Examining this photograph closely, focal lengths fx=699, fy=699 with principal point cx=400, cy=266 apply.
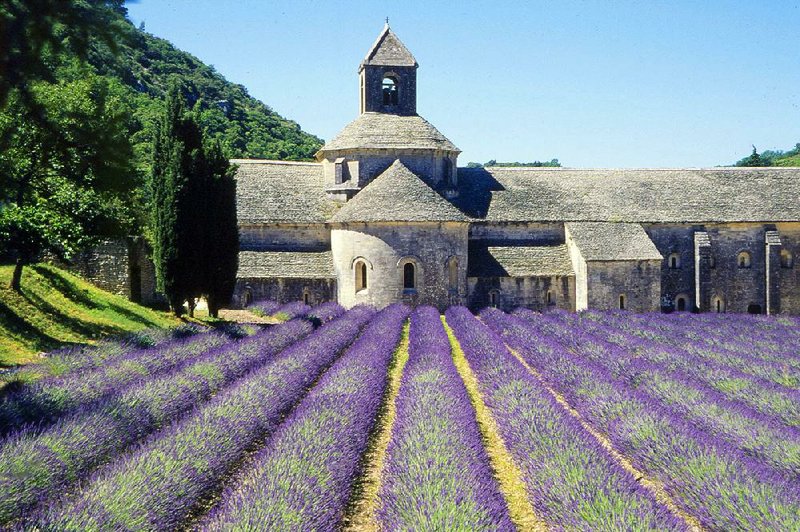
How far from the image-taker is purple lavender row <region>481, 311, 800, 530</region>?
5891 mm

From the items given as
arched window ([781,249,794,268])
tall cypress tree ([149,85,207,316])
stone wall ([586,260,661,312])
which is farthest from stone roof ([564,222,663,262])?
tall cypress tree ([149,85,207,316])

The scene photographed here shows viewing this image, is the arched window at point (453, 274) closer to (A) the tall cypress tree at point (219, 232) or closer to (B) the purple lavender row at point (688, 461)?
(A) the tall cypress tree at point (219, 232)

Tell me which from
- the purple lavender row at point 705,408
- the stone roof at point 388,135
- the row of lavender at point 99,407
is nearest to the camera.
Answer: the row of lavender at point 99,407

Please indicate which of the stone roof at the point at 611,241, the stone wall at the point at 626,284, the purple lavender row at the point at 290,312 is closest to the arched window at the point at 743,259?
the stone roof at the point at 611,241

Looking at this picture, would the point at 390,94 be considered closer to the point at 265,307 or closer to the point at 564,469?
the point at 265,307

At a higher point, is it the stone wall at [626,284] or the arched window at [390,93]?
the arched window at [390,93]

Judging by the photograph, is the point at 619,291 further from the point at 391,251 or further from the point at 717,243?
the point at 391,251

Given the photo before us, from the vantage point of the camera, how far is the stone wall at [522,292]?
28250 millimetres

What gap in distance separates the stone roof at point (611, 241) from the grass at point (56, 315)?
53.3ft

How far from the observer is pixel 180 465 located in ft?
22.9

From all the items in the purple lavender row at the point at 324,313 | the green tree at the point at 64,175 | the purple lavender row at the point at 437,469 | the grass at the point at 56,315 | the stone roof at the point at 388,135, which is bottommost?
the purple lavender row at the point at 437,469

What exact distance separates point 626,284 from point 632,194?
6.46 meters

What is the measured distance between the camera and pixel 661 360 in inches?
576

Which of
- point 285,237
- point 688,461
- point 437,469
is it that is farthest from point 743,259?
point 437,469
